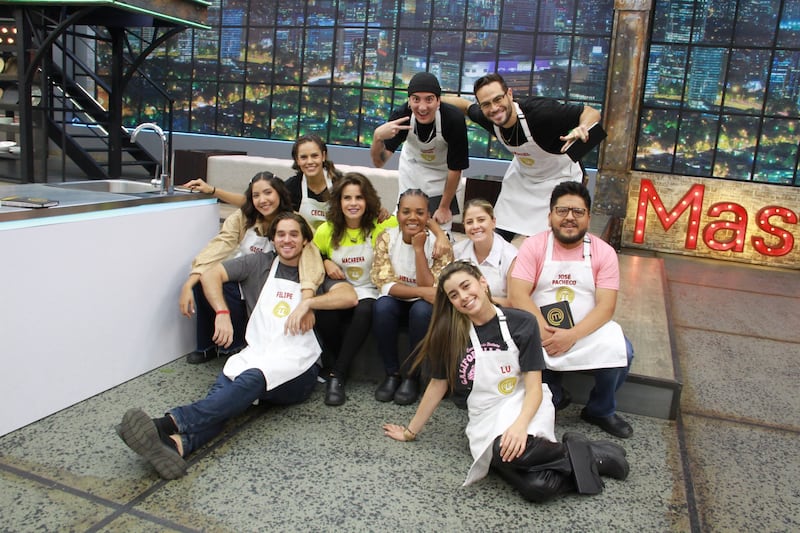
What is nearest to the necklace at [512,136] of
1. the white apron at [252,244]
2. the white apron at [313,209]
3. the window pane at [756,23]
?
the white apron at [313,209]

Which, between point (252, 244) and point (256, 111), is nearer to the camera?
point (252, 244)

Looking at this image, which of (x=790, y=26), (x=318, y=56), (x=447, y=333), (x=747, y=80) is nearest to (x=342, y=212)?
(x=447, y=333)

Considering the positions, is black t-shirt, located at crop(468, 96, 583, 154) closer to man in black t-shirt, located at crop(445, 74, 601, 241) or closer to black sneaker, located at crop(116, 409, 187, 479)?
man in black t-shirt, located at crop(445, 74, 601, 241)

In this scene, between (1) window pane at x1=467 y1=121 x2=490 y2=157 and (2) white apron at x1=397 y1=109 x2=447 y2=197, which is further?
(1) window pane at x1=467 y1=121 x2=490 y2=157

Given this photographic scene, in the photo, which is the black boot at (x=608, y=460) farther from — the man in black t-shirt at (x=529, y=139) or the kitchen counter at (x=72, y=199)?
the kitchen counter at (x=72, y=199)

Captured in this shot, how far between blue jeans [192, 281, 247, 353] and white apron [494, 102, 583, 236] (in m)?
1.48

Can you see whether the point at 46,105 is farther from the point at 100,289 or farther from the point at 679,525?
the point at 679,525

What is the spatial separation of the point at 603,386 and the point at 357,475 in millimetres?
1175

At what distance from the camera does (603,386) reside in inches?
121

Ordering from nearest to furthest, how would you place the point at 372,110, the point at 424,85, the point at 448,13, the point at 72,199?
the point at 72,199 → the point at 424,85 → the point at 448,13 → the point at 372,110

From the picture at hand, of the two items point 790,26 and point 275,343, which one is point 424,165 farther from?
point 790,26

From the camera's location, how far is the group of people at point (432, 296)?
Answer: 262cm

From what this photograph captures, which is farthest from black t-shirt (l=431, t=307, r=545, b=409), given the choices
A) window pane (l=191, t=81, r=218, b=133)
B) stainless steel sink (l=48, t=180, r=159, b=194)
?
window pane (l=191, t=81, r=218, b=133)

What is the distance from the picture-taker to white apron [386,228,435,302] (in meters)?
3.46
